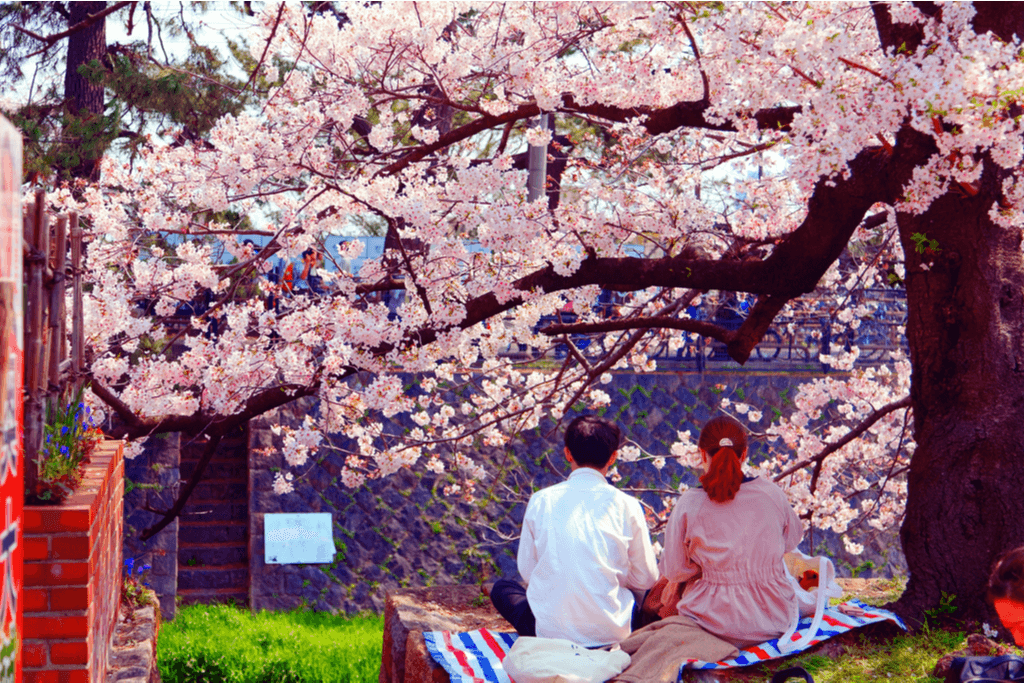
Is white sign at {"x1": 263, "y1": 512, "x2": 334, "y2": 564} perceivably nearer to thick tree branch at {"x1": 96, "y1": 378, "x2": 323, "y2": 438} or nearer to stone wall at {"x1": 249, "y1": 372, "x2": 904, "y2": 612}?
stone wall at {"x1": 249, "y1": 372, "x2": 904, "y2": 612}

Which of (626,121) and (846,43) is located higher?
(626,121)

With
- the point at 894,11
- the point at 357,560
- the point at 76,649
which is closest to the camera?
the point at 76,649

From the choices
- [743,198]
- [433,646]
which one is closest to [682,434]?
[743,198]

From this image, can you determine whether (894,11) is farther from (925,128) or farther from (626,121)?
(626,121)

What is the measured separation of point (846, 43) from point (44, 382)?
3.14 meters

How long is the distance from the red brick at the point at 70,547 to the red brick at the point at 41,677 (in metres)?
0.36

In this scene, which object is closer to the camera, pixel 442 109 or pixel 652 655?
pixel 652 655

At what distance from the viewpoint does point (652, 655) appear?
3340 millimetres

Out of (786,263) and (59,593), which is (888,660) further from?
(59,593)

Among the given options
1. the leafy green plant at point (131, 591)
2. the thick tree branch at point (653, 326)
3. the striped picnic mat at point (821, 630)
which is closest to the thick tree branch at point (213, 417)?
the leafy green plant at point (131, 591)

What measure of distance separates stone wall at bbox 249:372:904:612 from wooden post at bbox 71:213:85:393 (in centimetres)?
548

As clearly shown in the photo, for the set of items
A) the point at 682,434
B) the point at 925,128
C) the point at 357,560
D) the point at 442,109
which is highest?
the point at 442,109

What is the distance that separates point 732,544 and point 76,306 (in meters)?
3.13

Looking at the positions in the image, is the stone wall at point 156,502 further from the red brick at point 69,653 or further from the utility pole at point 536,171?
the red brick at point 69,653
